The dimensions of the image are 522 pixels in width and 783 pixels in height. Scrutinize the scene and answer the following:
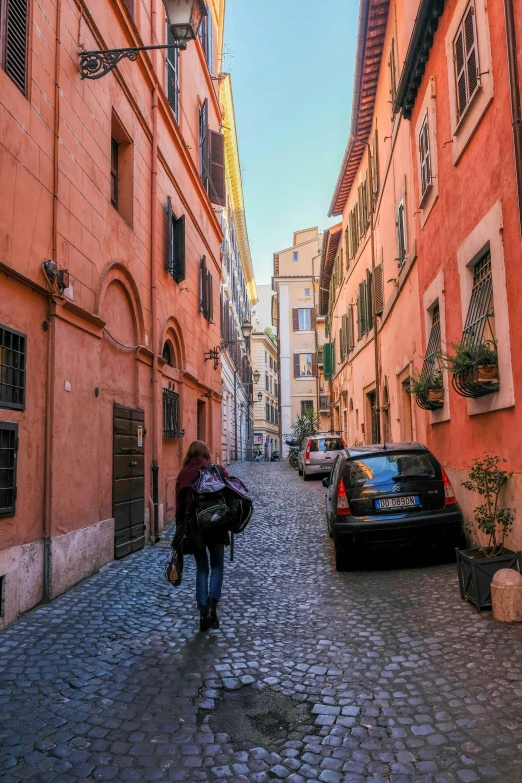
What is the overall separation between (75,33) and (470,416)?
655 centimetres

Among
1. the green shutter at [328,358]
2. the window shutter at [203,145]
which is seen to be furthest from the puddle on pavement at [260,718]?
the green shutter at [328,358]

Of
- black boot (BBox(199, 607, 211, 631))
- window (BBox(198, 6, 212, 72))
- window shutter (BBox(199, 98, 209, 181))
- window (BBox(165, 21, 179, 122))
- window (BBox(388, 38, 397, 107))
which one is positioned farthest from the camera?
window (BBox(198, 6, 212, 72))

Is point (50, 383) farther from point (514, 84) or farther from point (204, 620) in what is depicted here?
point (514, 84)

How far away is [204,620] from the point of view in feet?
17.4

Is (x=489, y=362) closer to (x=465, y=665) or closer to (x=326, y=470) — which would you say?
(x=465, y=665)

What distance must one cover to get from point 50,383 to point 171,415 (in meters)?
5.84

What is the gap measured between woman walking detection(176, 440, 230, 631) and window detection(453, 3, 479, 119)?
545 cm

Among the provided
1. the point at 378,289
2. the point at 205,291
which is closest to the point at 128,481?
the point at 205,291

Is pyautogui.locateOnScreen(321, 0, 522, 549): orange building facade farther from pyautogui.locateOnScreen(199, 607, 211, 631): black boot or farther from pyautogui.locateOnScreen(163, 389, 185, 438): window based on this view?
pyautogui.locateOnScreen(163, 389, 185, 438): window

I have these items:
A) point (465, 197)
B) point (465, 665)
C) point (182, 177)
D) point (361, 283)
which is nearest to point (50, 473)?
point (465, 665)

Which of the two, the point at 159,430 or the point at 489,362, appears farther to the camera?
the point at 159,430

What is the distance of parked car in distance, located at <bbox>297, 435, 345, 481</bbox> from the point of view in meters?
20.8

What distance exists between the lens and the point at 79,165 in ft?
24.3

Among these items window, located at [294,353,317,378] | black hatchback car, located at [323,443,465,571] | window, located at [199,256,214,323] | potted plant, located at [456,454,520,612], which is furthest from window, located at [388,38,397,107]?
window, located at [294,353,317,378]
